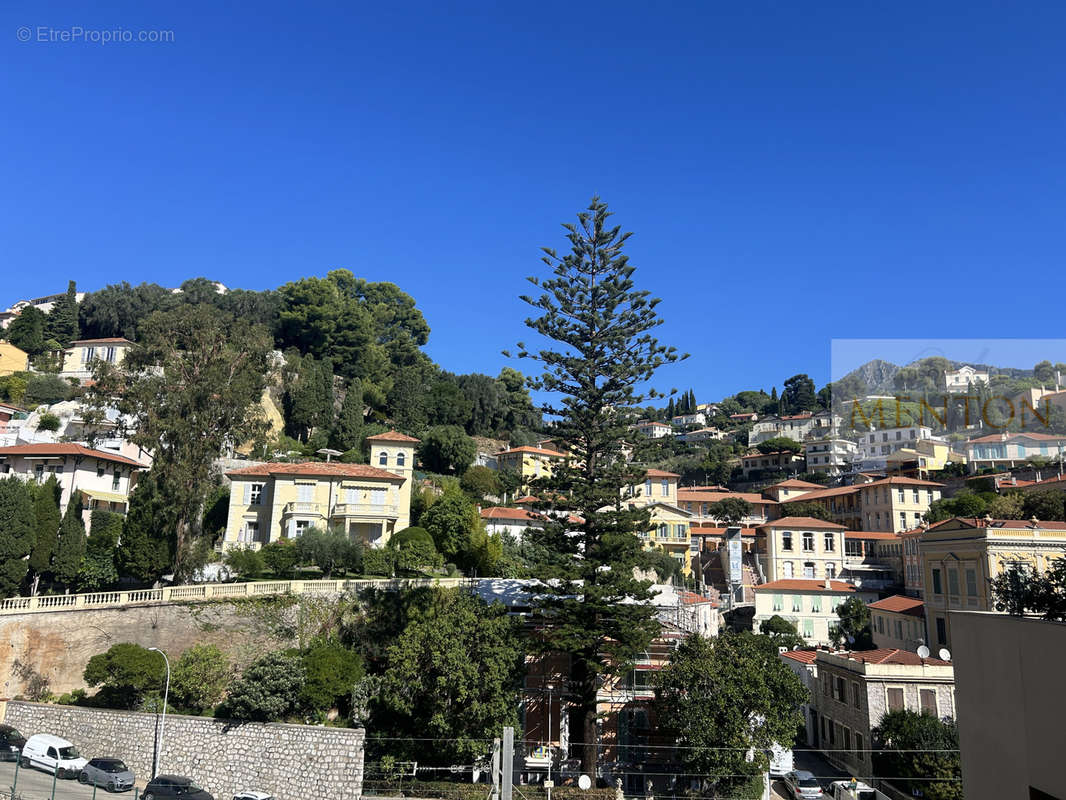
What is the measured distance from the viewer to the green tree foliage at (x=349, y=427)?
51.2m

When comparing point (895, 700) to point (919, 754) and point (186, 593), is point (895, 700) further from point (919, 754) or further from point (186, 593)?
point (186, 593)

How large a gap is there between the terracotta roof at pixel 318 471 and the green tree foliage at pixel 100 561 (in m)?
7.50

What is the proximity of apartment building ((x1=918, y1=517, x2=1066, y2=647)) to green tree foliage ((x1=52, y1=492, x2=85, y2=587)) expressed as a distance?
Result: 32.8m

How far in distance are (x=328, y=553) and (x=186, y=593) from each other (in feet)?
18.3

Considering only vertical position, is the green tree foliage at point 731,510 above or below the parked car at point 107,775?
above

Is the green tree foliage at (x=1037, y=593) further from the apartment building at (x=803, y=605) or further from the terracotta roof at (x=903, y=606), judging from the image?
the apartment building at (x=803, y=605)

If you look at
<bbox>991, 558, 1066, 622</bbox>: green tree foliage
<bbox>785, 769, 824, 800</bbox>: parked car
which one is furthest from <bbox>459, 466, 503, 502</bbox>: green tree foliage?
<bbox>991, 558, 1066, 622</bbox>: green tree foliage

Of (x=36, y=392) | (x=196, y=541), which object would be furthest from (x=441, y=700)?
(x=36, y=392)

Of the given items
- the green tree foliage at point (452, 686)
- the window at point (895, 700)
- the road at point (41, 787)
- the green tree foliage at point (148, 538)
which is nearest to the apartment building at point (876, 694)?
the window at point (895, 700)

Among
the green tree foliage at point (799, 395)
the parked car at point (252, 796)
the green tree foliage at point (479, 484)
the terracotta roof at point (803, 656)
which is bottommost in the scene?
the parked car at point (252, 796)

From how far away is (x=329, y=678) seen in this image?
21.9 meters

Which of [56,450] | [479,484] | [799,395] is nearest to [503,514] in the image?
[479,484]

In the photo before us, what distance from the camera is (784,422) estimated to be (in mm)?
101500

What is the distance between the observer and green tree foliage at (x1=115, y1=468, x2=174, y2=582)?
86.6 feet
